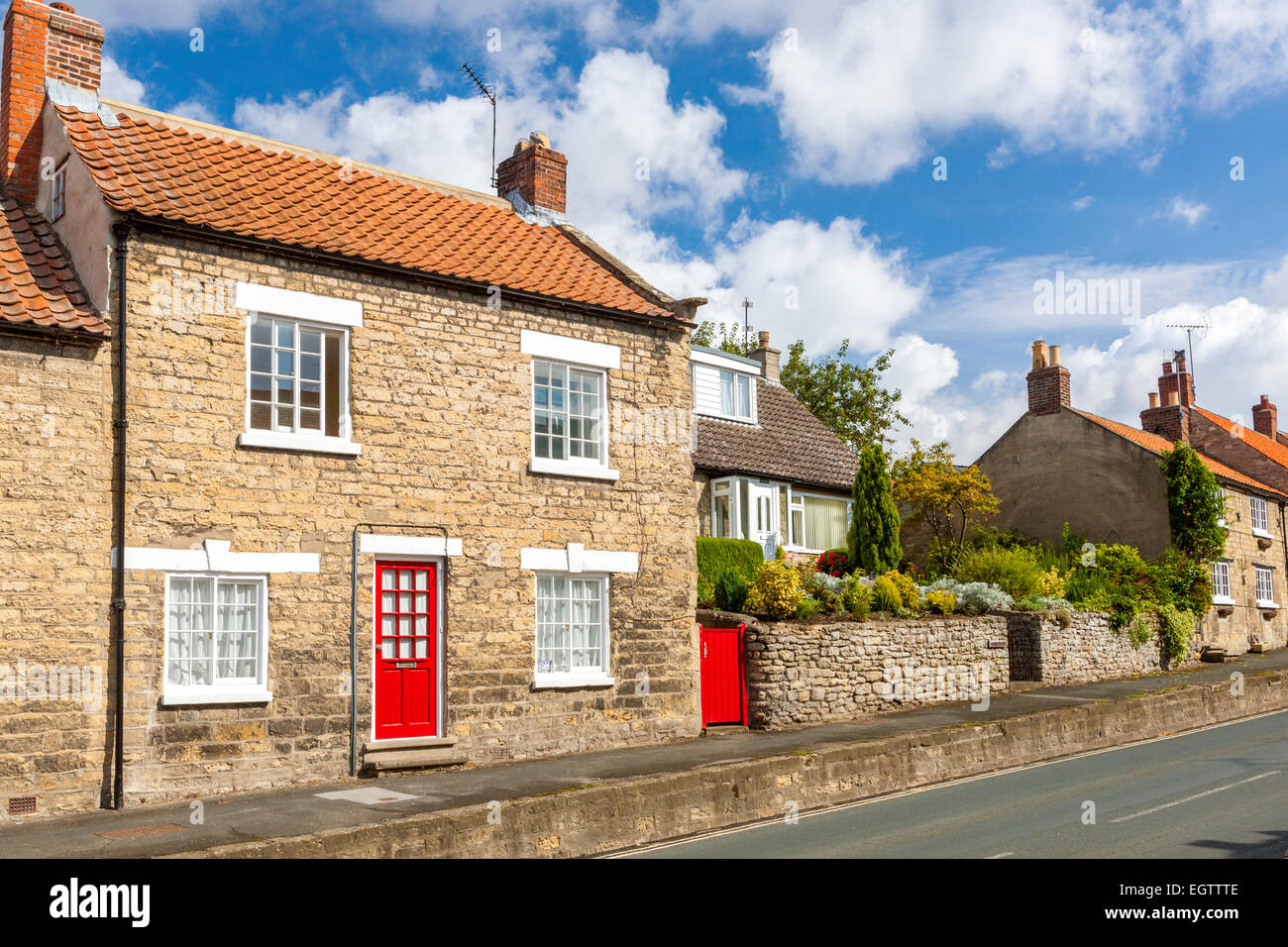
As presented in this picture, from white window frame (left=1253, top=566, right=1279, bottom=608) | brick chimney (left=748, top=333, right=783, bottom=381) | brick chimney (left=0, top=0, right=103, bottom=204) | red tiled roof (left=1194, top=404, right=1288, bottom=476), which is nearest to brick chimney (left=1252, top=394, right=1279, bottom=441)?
red tiled roof (left=1194, top=404, right=1288, bottom=476)

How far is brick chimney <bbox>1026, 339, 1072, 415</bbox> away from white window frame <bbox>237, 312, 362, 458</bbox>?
25987 mm

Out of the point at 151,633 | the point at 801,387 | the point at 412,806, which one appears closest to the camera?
the point at 412,806

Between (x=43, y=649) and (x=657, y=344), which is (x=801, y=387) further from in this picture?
(x=43, y=649)

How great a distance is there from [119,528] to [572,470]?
6046 mm

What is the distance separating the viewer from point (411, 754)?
1381cm

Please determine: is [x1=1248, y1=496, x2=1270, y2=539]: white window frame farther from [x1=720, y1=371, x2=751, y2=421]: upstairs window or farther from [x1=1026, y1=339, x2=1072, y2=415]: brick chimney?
[x1=720, y1=371, x2=751, y2=421]: upstairs window

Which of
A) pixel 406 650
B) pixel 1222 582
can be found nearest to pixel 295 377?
pixel 406 650

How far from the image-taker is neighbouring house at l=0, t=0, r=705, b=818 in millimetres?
12031

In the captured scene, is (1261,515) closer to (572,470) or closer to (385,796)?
(572,470)

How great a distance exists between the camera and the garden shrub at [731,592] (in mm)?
19781
